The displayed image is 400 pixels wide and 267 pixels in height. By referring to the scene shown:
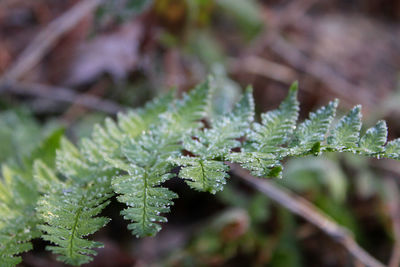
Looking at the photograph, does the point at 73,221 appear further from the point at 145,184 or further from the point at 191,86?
the point at 191,86

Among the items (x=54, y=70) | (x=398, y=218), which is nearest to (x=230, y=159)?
(x=398, y=218)

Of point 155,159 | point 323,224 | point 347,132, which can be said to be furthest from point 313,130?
point 323,224

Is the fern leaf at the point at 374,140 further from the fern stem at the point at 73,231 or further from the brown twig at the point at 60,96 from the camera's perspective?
the brown twig at the point at 60,96

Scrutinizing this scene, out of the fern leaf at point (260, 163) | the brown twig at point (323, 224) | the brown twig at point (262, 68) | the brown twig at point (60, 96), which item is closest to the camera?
the fern leaf at point (260, 163)

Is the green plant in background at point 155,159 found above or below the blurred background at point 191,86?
below

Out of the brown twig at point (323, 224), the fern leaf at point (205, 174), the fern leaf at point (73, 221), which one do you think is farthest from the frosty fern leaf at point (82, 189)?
the brown twig at point (323, 224)

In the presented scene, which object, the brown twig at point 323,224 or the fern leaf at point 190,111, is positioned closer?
the fern leaf at point 190,111
